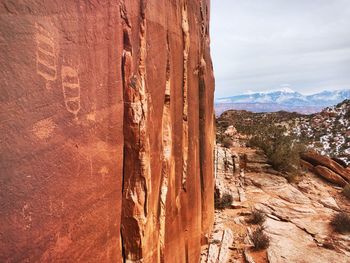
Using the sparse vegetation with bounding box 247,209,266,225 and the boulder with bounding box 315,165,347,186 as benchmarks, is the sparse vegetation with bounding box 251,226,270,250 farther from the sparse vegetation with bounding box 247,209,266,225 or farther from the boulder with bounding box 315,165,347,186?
the boulder with bounding box 315,165,347,186

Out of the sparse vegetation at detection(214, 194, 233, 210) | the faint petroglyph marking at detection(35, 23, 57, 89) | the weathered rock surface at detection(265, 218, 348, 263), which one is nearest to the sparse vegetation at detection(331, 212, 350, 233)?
the weathered rock surface at detection(265, 218, 348, 263)

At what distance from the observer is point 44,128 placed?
2.44 metres

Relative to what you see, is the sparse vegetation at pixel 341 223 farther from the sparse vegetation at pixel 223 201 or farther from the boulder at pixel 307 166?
the boulder at pixel 307 166

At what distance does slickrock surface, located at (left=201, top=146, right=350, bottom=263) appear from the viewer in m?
8.16

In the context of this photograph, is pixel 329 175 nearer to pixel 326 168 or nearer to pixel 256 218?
pixel 326 168

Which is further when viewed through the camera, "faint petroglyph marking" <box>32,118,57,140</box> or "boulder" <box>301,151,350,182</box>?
A: "boulder" <box>301,151,350,182</box>

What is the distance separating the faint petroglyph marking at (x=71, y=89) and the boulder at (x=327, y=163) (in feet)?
53.2

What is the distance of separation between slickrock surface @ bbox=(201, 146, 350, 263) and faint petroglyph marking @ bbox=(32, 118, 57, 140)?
244 inches

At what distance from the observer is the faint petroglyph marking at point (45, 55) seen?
2.37 meters

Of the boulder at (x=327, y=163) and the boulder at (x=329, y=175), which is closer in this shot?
the boulder at (x=329, y=175)

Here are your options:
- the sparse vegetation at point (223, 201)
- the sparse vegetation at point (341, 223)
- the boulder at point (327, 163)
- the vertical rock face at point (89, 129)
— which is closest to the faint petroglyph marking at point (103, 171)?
the vertical rock face at point (89, 129)

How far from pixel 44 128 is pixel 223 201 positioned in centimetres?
1002

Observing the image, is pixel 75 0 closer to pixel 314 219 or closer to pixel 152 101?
pixel 152 101

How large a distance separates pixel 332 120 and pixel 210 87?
2958 centimetres
